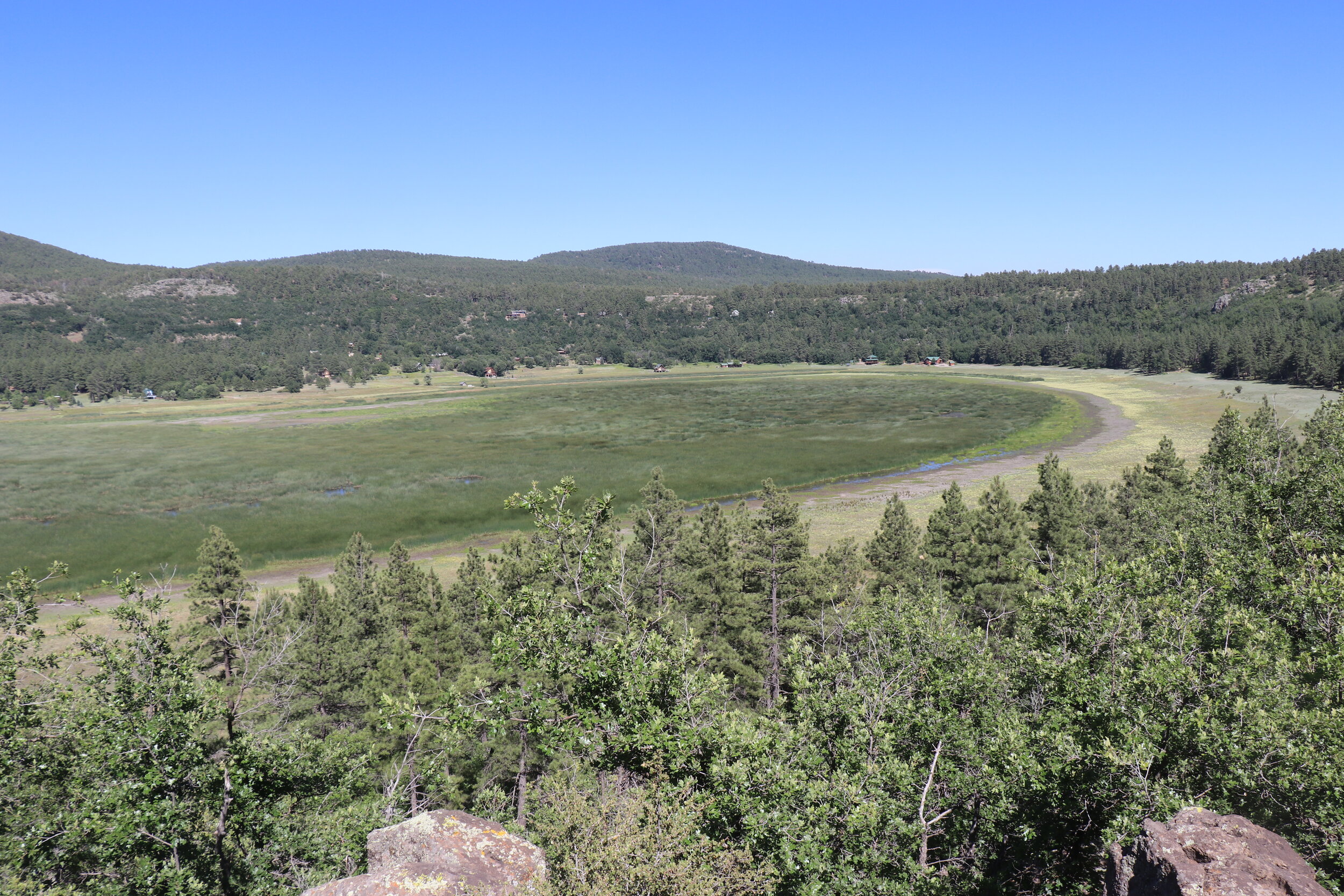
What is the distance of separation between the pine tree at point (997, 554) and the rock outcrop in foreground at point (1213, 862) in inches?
1096

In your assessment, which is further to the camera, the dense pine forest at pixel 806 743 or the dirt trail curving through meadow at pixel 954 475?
the dirt trail curving through meadow at pixel 954 475

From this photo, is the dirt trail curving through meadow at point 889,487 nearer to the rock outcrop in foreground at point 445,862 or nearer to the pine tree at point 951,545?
the pine tree at point 951,545

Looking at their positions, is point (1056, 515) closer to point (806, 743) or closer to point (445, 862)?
point (806, 743)

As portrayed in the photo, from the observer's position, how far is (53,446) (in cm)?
13838

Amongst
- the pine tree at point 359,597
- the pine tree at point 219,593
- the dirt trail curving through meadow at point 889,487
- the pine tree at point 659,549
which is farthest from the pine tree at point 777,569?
the dirt trail curving through meadow at point 889,487

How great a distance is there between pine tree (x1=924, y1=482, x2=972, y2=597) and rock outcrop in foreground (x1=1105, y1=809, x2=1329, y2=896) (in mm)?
29891

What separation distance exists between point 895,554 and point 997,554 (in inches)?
223

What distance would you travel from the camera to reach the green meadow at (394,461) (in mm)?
79688

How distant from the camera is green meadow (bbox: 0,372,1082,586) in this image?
79688mm

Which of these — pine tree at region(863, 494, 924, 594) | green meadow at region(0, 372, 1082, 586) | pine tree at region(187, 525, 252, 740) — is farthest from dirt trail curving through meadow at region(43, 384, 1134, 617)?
pine tree at region(863, 494, 924, 594)

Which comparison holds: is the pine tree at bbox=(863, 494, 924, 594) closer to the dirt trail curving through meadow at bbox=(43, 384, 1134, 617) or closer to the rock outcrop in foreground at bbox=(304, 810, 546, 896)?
the rock outcrop in foreground at bbox=(304, 810, 546, 896)

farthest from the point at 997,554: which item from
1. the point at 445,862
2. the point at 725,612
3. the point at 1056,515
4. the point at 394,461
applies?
the point at 394,461

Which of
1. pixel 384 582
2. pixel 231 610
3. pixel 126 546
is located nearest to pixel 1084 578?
pixel 384 582

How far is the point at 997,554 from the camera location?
1614 inches
